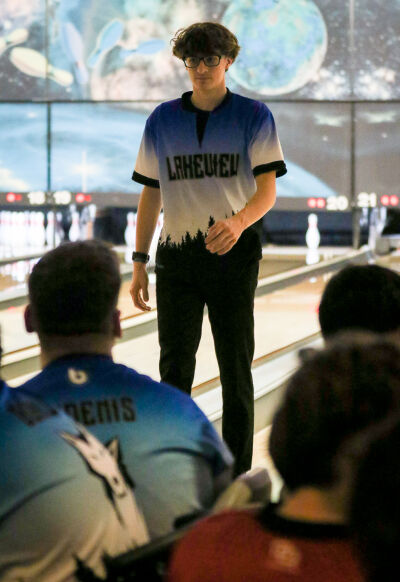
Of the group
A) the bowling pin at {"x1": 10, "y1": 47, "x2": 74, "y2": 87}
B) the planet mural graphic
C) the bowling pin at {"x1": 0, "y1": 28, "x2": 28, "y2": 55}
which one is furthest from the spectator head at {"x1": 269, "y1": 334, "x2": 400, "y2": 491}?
the bowling pin at {"x1": 0, "y1": 28, "x2": 28, "y2": 55}

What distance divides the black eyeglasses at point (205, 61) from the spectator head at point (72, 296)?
1180 mm

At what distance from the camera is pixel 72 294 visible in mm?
1666

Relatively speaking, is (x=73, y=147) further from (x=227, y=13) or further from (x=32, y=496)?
(x=32, y=496)

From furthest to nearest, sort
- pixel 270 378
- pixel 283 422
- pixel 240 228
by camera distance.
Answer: pixel 270 378, pixel 240 228, pixel 283 422

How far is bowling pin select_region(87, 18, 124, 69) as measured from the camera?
32.4 feet

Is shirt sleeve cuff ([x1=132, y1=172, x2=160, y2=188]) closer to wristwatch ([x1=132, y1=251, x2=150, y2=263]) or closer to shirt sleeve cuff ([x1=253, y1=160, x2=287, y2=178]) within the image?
wristwatch ([x1=132, y1=251, x2=150, y2=263])

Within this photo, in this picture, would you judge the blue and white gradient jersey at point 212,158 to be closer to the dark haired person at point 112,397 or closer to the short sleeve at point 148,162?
the short sleeve at point 148,162

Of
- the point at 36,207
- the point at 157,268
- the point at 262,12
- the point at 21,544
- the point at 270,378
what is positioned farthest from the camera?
the point at 36,207

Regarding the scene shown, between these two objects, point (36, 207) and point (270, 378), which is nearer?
point (270, 378)

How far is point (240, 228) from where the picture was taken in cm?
270

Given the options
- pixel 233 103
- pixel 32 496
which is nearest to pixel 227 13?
pixel 233 103

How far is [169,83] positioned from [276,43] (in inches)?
43.1

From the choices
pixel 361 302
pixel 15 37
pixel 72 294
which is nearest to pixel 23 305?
pixel 15 37

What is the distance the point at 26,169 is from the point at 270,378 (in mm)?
5855
